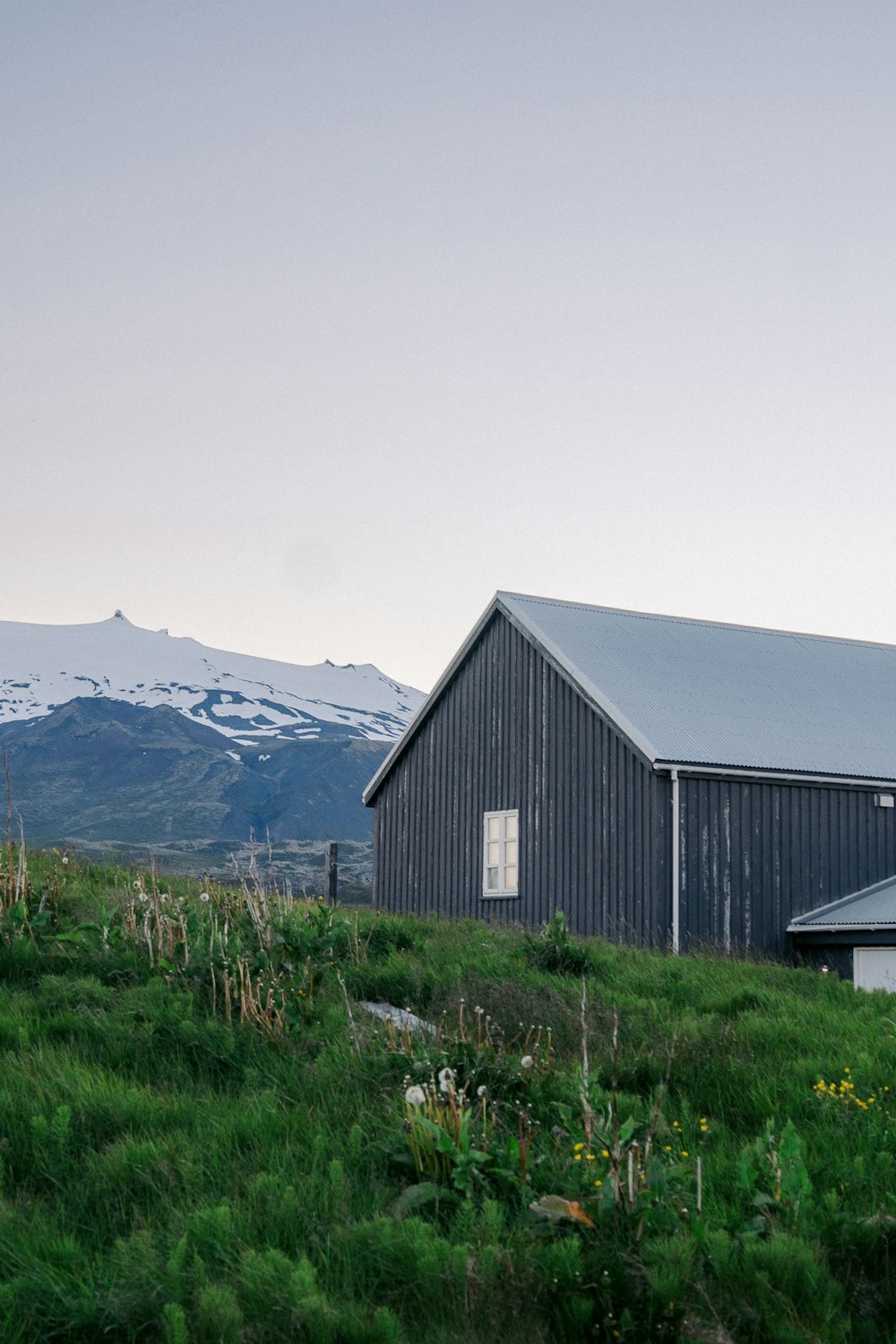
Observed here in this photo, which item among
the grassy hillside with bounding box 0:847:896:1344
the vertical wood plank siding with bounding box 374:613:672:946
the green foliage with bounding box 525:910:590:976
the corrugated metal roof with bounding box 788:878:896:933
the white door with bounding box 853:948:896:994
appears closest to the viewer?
the grassy hillside with bounding box 0:847:896:1344

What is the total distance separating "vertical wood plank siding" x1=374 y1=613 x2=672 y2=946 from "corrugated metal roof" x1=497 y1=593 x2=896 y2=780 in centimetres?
57

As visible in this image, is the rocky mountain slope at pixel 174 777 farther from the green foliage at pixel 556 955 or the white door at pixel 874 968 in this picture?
the green foliage at pixel 556 955

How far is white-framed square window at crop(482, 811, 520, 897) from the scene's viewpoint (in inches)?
818

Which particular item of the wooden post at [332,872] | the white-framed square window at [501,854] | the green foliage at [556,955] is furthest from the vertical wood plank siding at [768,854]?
the wooden post at [332,872]

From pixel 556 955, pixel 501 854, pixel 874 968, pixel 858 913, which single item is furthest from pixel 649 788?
pixel 556 955

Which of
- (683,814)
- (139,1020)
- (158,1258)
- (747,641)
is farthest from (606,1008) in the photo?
(747,641)

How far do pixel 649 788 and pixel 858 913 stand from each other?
3530 millimetres

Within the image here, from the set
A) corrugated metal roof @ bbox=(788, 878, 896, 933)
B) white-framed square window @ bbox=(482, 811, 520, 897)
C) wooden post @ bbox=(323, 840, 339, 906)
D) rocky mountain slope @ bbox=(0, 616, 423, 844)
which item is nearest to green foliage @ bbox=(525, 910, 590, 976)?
corrugated metal roof @ bbox=(788, 878, 896, 933)

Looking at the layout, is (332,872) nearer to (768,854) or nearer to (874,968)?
(768,854)

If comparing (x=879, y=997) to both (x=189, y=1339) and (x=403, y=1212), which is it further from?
(x=189, y=1339)

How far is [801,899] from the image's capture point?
63.0ft

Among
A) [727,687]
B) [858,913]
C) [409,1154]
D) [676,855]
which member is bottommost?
[409,1154]

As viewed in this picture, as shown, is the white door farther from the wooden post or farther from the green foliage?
the wooden post

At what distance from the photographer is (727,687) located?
70.0 ft
